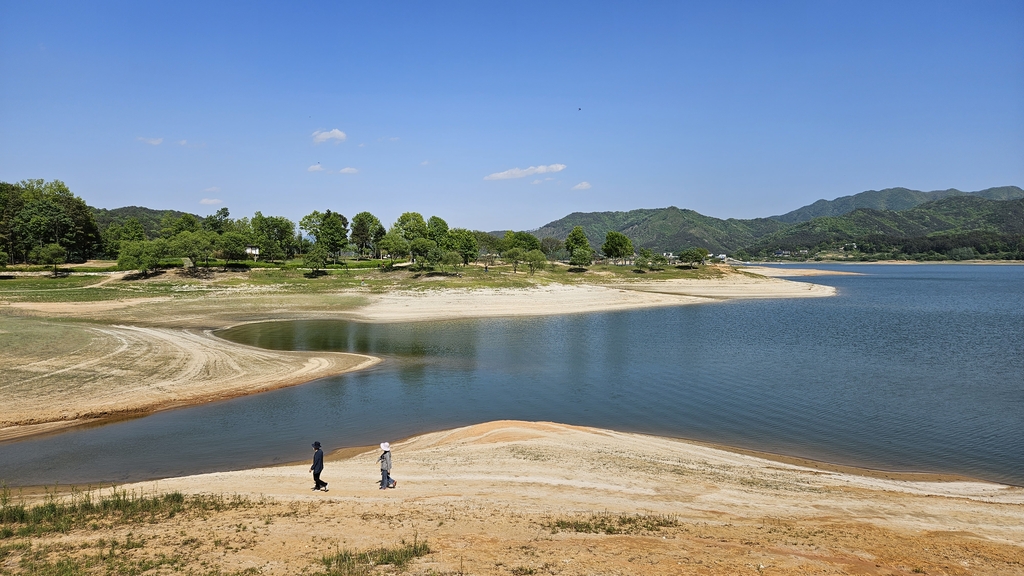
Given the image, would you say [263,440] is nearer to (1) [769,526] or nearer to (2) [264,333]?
(1) [769,526]

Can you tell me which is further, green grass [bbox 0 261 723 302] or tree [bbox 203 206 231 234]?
tree [bbox 203 206 231 234]

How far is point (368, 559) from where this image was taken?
10.7m

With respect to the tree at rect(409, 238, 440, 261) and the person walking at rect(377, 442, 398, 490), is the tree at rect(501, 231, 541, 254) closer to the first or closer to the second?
the tree at rect(409, 238, 440, 261)

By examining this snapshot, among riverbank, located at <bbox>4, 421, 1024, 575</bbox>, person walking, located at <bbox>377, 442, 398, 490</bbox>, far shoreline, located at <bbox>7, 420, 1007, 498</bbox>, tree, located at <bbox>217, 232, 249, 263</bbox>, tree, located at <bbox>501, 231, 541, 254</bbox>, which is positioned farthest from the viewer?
tree, located at <bbox>501, 231, 541, 254</bbox>

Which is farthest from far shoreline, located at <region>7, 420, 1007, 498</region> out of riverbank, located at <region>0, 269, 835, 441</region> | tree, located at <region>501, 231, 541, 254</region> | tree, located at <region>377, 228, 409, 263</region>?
tree, located at <region>501, 231, 541, 254</region>

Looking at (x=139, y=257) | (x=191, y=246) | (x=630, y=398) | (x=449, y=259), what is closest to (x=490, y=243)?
(x=449, y=259)

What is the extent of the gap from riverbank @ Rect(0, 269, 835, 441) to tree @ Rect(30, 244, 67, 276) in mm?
12341

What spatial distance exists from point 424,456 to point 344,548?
29.7 feet

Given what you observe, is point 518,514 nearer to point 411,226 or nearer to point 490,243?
point 411,226

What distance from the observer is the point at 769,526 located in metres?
13.5

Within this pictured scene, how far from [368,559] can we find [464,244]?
371ft

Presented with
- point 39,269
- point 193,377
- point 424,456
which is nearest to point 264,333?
point 193,377

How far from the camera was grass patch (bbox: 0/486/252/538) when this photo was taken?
41.0 ft

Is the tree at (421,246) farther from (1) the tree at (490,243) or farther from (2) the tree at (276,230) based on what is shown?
(1) the tree at (490,243)
